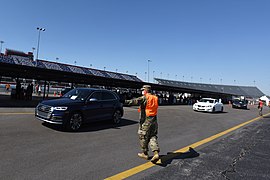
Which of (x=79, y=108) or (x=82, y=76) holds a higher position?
(x=82, y=76)

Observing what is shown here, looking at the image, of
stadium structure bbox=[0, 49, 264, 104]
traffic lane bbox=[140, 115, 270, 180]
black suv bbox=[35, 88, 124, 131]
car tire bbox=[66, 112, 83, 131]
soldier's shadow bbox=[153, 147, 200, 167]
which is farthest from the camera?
stadium structure bbox=[0, 49, 264, 104]

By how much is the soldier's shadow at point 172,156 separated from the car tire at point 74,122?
3.71m

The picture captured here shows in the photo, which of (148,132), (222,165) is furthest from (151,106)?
(222,165)

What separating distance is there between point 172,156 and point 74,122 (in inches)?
157

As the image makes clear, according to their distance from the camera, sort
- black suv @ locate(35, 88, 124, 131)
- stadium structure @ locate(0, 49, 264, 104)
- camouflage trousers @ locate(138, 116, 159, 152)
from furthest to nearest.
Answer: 1. stadium structure @ locate(0, 49, 264, 104)
2. black suv @ locate(35, 88, 124, 131)
3. camouflage trousers @ locate(138, 116, 159, 152)

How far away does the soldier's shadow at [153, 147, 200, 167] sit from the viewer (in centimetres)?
470

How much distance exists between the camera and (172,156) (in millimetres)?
5277

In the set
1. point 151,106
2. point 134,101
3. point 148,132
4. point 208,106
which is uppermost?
point 134,101

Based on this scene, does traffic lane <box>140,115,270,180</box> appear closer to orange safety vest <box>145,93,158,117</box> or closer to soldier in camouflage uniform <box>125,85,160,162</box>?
soldier in camouflage uniform <box>125,85,160,162</box>

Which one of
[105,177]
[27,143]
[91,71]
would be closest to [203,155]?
[105,177]

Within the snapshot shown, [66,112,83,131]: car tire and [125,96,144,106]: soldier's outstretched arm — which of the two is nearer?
[125,96,144,106]: soldier's outstretched arm

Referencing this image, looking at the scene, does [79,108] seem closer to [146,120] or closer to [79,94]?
[79,94]

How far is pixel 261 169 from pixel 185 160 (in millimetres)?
1697

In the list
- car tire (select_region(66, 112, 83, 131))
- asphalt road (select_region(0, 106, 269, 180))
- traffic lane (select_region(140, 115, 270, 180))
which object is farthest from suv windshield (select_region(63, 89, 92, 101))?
traffic lane (select_region(140, 115, 270, 180))
